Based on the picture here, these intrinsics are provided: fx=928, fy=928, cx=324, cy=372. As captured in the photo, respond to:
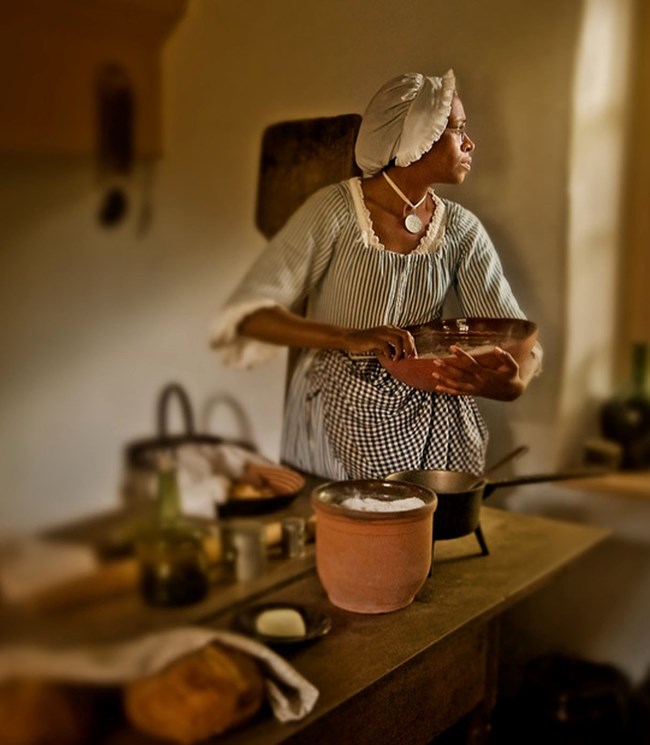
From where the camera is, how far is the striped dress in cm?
107

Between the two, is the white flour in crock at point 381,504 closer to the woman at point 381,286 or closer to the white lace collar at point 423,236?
the woman at point 381,286

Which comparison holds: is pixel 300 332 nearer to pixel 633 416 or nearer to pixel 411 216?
pixel 411 216

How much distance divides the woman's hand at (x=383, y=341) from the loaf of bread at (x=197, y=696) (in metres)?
0.36

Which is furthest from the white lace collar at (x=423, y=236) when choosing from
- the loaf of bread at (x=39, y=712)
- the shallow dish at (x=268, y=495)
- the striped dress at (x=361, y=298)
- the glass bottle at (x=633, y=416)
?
the glass bottle at (x=633, y=416)

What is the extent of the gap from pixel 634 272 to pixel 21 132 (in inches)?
54.8

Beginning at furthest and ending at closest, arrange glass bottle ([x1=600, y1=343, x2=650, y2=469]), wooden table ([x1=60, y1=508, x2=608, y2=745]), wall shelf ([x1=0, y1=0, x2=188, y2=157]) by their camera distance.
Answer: glass bottle ([x1=600, y1=343, x2=650, y2=469])
wooden table ([x1=60, y1=508, x2=608, y2=745])
wall shelf ([x1=0, y1=0, x2=188, y2=157])

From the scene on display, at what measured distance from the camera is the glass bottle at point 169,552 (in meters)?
0.83

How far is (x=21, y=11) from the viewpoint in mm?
706

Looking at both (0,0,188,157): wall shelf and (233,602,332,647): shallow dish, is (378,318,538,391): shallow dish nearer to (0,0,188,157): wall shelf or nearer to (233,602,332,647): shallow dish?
(233,602,332,647): shallow dish

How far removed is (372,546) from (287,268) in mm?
348

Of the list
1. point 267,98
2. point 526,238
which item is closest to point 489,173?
point 526,238

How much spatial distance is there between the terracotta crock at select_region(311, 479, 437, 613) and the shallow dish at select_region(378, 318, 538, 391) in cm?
16

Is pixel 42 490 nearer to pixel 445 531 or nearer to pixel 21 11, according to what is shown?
pixel 21 11

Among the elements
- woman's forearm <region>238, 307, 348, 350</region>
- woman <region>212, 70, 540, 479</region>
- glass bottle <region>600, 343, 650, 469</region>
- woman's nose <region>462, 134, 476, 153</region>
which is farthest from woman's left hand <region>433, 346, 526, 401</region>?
glass bottle <region>600, 343, 650, 469</region>
